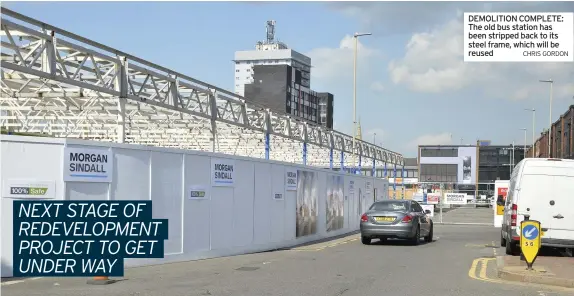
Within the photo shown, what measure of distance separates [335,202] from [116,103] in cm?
984

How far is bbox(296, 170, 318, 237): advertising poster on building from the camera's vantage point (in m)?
23.6

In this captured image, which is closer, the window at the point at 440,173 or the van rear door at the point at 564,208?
the van rear door at the point at 564,208

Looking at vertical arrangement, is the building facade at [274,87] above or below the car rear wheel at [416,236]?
above

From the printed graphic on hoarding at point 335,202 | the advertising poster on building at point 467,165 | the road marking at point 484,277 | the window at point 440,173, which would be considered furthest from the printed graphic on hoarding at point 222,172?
the advertising poster on building at point 467,165

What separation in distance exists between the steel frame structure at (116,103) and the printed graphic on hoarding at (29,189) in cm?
409

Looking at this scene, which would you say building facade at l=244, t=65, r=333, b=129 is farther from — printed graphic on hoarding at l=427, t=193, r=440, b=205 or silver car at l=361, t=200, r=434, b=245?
silver car at l=361, t=200, r=434, b=245

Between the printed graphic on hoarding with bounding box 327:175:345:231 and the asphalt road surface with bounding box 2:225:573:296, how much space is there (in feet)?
27.0

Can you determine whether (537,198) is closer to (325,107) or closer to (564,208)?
(564,208)

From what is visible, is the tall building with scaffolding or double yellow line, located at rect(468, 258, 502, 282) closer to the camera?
double yellow line, located at rect(468, 258, 502, 282)

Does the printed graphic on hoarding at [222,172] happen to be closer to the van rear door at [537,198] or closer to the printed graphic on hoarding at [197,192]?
the printed graphic on hoarding at [197,192]

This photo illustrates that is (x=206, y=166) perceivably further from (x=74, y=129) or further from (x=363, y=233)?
(x=74, y=129)

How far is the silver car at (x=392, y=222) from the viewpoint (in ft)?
72.1

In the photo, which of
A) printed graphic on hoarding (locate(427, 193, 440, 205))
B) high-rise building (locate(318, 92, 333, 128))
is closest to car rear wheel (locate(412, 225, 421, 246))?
printed graphic on hoarding (locate(427, 193, 440, 205))

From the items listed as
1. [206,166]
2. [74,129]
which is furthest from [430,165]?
[206,166]
